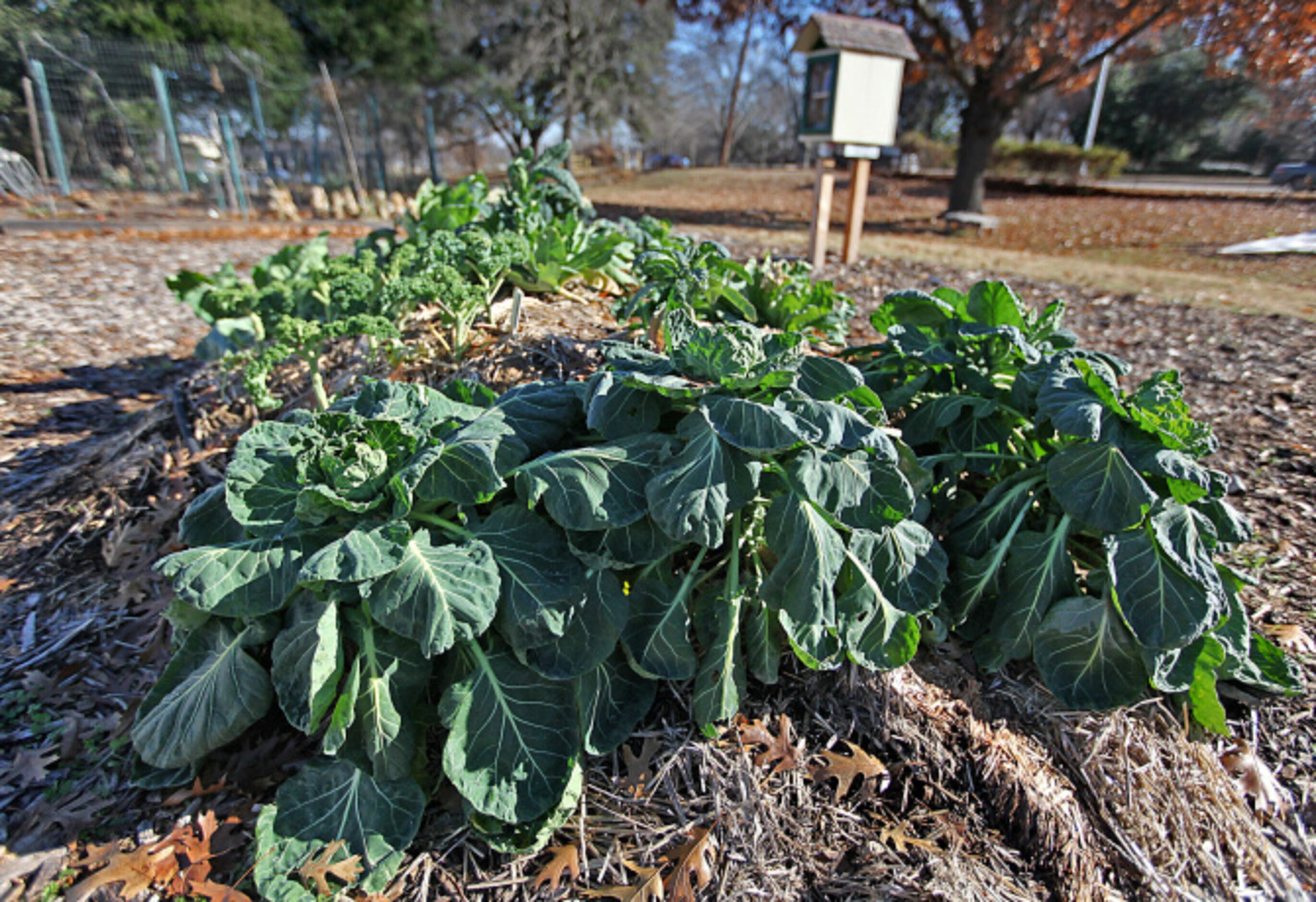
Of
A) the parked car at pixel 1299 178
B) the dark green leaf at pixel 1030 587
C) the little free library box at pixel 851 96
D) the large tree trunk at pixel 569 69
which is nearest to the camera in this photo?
the dark green leaf at pixel 1030 587

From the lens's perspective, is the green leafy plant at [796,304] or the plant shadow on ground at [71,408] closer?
the green leafy plant at [796,304]

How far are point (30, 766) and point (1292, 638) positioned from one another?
4.09 meters

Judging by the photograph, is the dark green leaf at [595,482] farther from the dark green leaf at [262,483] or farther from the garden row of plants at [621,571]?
the dark green leaf at [262,483]

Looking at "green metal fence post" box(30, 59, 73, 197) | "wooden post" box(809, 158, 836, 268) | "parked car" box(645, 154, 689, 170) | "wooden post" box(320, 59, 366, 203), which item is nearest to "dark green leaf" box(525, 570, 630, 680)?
"wooden post" box(809, 158, 836, 268)

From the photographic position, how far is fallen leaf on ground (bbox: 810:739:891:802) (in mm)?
2076

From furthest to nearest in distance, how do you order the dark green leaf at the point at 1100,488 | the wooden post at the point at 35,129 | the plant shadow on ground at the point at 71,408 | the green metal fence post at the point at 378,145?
the green metal fence post at the point at 378,145, the wooden post at the point at 35,129, the plant shadow on ground at the point at 71,408, the dark green leaf at the point at 1100,488

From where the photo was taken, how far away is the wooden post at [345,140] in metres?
15.1

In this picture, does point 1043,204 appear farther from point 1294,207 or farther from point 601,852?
point 601,852

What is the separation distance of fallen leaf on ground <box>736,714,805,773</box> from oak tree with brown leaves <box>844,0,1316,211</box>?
12.8 metres

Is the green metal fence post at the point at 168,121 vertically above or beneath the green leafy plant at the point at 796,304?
above

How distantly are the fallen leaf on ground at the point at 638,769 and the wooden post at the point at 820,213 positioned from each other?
18.8ft

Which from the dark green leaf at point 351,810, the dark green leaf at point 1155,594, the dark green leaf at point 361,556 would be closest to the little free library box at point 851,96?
the dark green leaf at point 1155,594

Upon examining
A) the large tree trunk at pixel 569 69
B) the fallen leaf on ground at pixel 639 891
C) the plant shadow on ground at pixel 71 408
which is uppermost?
the large tree trunk at pixel 569 69

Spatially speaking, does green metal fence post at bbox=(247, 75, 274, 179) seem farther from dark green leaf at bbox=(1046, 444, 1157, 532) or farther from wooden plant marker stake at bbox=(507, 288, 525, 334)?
dark green leaf at bbox=(1046, 444, 1157, 532)
